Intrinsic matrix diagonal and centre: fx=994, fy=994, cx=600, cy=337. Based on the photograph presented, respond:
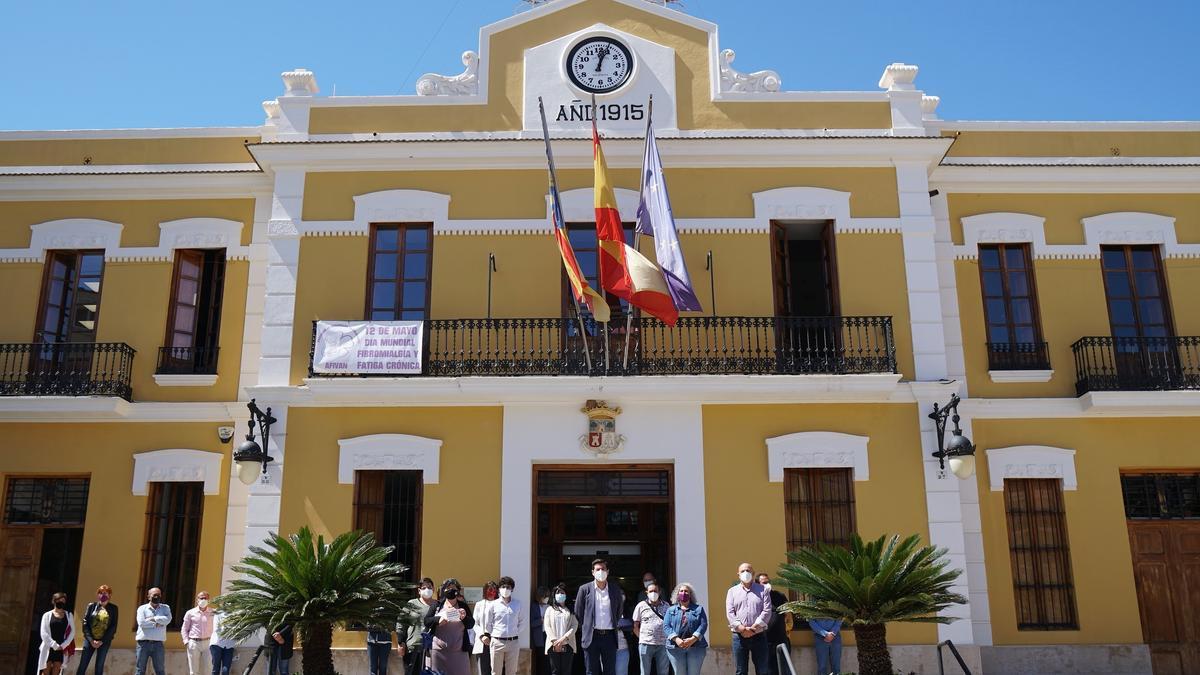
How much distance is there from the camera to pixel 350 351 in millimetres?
13508

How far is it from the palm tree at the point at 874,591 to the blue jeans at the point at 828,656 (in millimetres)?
2198

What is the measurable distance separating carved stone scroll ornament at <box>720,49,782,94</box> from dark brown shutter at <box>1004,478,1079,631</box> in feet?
22.0

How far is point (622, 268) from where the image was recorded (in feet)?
42.1

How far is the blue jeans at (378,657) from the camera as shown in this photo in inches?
469

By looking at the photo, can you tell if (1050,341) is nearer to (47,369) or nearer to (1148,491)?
(1148,491)

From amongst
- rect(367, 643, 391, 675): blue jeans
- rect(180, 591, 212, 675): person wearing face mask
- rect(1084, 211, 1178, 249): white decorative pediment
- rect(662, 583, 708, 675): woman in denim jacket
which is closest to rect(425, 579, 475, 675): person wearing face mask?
rect(367, 643, 391, 675): blue jeans

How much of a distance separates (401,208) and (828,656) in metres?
8.44

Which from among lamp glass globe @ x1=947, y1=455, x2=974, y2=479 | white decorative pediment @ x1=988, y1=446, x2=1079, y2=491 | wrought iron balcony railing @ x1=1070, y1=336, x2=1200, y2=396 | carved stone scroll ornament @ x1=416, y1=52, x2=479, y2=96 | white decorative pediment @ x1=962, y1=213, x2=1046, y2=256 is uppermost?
carved stone scroll ornament @ x1=416, y1=52, x2=479, y2=96

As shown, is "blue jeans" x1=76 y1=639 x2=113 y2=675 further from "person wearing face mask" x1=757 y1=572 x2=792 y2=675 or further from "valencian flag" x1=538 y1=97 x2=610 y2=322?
"person wearing face mask" x1=757 y1=572 x2=792 y2=675

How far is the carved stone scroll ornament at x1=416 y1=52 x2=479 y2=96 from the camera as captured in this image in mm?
14992

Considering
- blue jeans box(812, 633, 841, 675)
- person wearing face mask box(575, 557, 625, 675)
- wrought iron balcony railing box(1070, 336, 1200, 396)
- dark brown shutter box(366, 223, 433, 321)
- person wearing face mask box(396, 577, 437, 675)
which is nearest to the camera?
person wearing face mask box(396, 577, 437, 675)

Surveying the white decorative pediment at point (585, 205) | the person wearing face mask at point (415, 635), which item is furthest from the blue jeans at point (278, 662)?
the white decorative pediment at point (585, 205)

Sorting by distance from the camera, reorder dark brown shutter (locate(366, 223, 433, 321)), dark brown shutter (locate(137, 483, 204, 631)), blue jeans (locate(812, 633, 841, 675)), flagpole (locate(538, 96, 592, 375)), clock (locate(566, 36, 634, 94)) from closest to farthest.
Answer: blue jeans (locate(812, 633, 841, 675)), flagpole (locate(538, 96, 592, 375)), dark brown shutter (locate(137, 483, 204, 631)), dark brown shutter (locate(366, 223, 433, 321)), clock (locate(566, 36, 634, 94))

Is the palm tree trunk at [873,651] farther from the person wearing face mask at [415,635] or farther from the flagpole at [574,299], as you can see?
the flagpole at [574,299]
